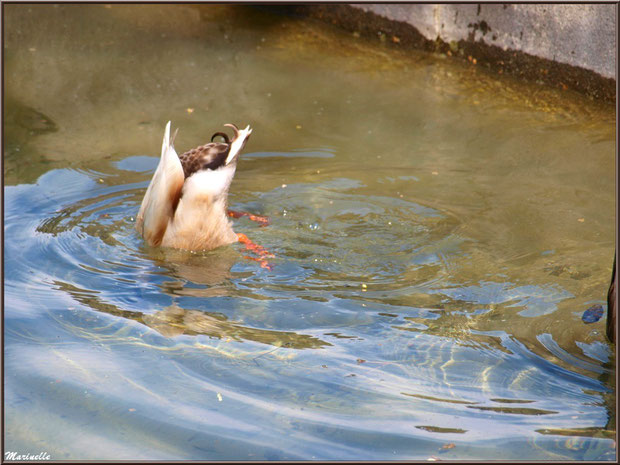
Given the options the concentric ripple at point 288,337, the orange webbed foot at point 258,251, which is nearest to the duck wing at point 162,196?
the concentric ripple at point 288,337

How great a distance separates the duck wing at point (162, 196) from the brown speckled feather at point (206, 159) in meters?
0.15

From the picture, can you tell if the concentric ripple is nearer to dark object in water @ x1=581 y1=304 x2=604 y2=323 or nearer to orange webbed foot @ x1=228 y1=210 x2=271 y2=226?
orange webbed foot @ x1=228 y1=210 x2=271 y2=226

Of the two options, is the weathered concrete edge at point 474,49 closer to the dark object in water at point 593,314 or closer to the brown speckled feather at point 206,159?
the dark object in water at point 593,314

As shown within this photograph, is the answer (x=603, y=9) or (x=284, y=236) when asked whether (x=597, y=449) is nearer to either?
(x=284, y=236)

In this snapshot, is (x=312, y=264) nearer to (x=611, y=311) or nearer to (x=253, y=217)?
(x=253, y=217)

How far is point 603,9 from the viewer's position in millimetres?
6070

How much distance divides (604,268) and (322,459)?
2203 millimetres

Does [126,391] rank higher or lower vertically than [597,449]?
lower

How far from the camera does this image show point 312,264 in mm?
4246

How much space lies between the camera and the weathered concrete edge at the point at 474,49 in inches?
247

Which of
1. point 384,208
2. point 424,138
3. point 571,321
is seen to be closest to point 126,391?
point 571,321

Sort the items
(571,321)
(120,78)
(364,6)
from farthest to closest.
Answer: (364,6) < (120,78) < (571,321)

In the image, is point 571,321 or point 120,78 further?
point 120,78

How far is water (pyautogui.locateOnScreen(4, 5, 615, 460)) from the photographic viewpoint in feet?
8.98
